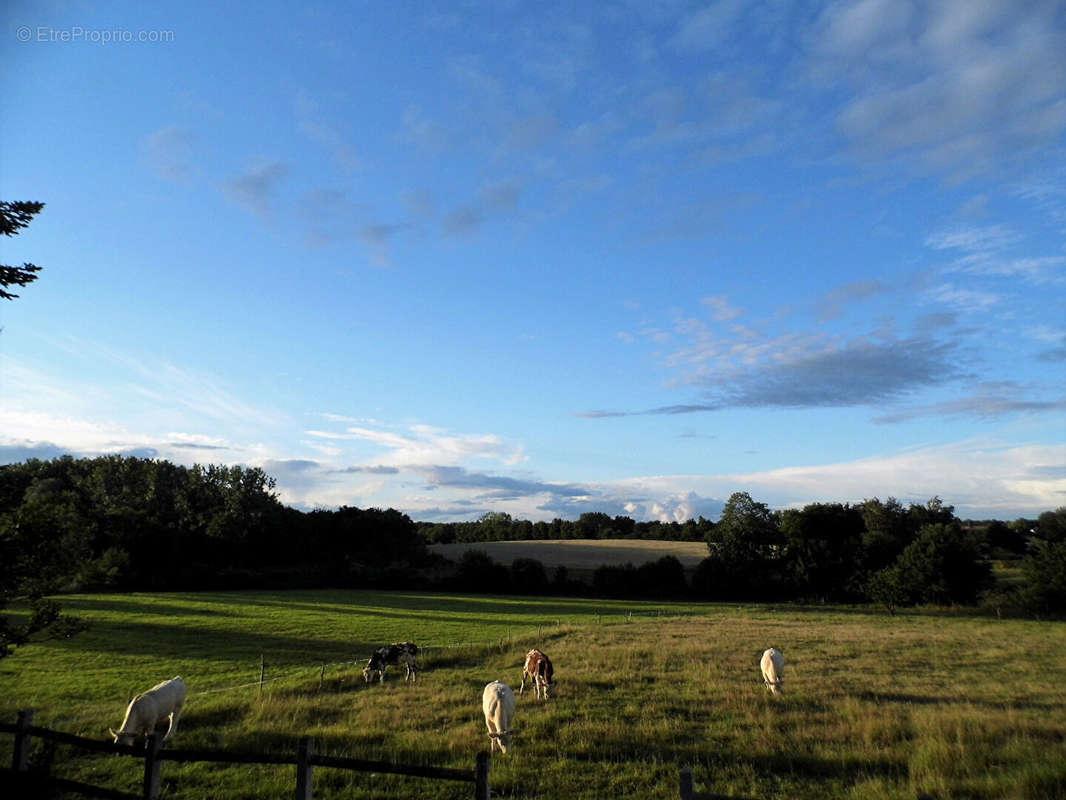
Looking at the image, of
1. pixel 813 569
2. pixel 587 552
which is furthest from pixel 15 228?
pixel 587 552

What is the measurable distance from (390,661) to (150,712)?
9.73 meters

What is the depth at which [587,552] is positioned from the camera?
9306 cm

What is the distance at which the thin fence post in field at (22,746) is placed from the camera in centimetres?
972

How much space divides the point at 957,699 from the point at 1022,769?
8143 millimetres

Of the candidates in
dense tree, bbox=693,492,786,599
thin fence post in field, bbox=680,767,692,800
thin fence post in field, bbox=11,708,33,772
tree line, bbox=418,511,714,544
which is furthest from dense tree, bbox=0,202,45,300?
tree line, bbox=418,511,714,544

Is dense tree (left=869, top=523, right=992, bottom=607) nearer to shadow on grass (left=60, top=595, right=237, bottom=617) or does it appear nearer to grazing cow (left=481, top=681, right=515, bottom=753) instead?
grazing cow (left=481, top=681, right=515, bottom=753)

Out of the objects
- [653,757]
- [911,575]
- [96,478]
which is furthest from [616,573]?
[96,478]

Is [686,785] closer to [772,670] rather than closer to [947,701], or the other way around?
[772,670]

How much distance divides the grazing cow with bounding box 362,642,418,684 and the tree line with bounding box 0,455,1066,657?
3732 centimetres

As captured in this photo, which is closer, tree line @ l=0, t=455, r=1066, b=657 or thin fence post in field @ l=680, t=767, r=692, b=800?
thin fence post in field @ l=680, t=767, r=692, b=800

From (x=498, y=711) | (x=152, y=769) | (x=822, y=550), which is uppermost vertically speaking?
(x=822, y=550)

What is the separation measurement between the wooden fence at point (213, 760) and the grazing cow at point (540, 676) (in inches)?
399

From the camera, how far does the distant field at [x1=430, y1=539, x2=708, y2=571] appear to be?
85000mm

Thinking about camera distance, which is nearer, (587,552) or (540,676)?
(540,676)
